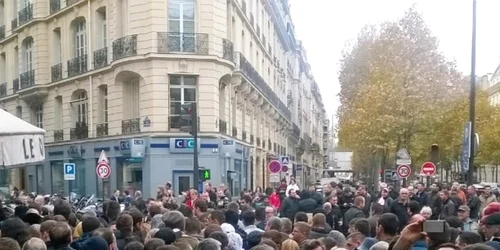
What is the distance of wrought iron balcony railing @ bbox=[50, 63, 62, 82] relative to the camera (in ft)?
111

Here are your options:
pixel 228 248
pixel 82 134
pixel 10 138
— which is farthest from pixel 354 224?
pixel 82 134

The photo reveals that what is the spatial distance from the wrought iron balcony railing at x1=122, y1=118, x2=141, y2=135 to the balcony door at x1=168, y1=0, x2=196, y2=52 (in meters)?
3.27

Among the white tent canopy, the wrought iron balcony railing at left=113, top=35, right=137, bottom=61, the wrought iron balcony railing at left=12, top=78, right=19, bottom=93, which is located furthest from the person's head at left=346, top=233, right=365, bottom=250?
the wrought iron balcony railing at left=12, top=78, right=19, bottom=93

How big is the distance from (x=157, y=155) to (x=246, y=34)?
10.7 meters

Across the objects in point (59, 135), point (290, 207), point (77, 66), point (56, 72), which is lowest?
point (290, 207)

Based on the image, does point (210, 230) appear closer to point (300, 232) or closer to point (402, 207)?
point (300, 232)

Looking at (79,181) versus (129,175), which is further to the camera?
(79,181)

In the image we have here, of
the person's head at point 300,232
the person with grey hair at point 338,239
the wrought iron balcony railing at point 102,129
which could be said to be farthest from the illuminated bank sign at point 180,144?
the person with grey hair at point 338,239

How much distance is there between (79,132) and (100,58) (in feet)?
13.8

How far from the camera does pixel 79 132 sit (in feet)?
105

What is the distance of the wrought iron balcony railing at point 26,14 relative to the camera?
1417 inches

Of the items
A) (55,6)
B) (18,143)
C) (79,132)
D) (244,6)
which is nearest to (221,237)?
(18,143)

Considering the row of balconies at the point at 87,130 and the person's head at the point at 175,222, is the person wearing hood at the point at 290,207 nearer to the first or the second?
the person's head at the point at 175,222

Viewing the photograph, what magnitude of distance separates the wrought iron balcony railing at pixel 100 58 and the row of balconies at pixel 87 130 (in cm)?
259
